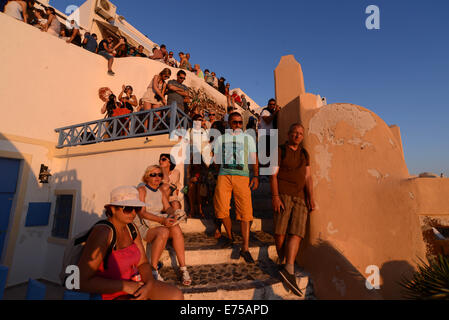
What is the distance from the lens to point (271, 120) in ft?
18.6

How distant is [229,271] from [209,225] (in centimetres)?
160

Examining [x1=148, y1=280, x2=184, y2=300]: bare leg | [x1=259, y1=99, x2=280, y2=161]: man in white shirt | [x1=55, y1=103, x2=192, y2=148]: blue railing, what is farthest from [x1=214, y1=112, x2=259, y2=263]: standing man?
[x1=259, y1=99, x2=280, y2=161]: man in white shirt

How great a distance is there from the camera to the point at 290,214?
3107 millimetres

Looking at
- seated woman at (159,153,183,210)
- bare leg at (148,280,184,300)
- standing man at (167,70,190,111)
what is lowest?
bare leg at (148,280,184,300)

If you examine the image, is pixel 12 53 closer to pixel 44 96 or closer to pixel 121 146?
pixel 44 96

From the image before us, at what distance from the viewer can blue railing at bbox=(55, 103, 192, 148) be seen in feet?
17.4

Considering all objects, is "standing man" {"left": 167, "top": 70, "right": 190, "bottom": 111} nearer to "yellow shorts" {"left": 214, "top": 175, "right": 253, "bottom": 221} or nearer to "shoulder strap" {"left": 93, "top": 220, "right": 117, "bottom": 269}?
"yellow shorts" {"left": 214, "top": 175, "right": 253, "bottom": 221}

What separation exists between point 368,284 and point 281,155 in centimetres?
197

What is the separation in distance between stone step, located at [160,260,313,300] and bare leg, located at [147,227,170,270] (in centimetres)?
32

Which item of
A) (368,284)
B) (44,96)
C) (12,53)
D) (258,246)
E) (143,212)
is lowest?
(368,284)

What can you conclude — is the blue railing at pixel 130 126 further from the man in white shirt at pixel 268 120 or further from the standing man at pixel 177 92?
the man in white shirt at pixel 268 120

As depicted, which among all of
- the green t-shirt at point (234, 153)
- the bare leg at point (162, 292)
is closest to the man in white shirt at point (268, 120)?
the green t-shirt at point (234, 153)

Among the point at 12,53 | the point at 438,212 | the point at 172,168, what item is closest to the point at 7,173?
the point at 12,53

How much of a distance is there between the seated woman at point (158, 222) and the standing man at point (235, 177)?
841 millimetres
